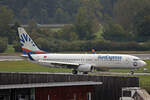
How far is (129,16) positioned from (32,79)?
102732 mm

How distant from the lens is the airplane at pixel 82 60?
60.1 meters

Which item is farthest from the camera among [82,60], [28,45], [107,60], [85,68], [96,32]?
[96,32]

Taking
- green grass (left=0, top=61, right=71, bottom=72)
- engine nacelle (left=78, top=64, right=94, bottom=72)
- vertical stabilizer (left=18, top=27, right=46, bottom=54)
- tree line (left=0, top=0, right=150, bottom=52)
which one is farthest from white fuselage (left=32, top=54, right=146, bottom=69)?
tree line (left=0, top=0, right=150, bottom=52)

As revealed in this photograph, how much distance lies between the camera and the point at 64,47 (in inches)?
4409

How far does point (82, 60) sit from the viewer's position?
204 feet

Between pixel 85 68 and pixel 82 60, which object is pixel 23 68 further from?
pixel 85 68

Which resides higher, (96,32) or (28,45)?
(96,32)

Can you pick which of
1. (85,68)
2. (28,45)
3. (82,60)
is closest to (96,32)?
(28,45)

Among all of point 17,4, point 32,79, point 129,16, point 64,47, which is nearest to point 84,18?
point 129,16

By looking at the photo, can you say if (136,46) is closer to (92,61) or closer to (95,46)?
(95,46)

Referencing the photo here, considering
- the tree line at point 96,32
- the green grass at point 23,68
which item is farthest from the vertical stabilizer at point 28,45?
the tree line at point 96,32

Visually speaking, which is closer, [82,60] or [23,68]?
[82,60]

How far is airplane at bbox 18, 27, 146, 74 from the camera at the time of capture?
6007cm

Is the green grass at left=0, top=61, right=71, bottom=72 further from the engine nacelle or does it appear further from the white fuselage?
the engine nacelle
